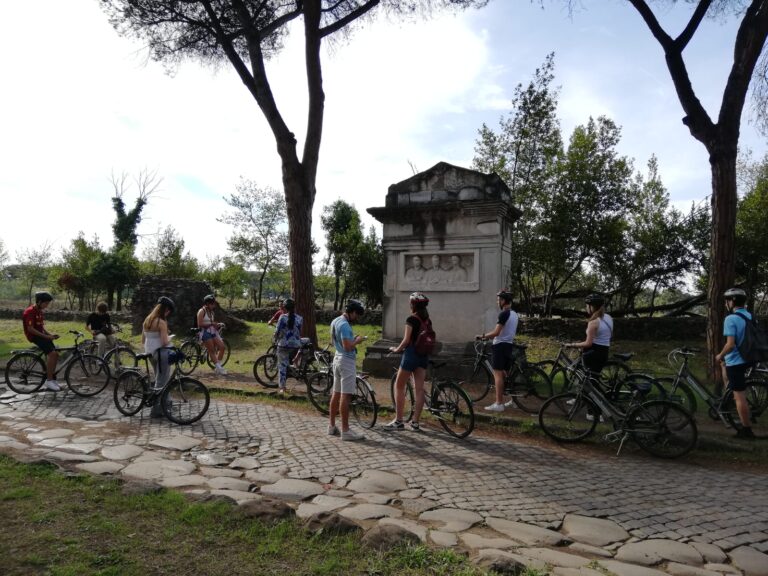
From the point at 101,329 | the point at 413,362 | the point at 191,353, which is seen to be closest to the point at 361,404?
the point at 413,362

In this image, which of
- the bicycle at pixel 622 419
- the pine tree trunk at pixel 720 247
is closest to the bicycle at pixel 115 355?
the bicycle at pixel 622 419

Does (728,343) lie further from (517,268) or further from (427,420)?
(517,268)

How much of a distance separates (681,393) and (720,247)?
2.55 metres

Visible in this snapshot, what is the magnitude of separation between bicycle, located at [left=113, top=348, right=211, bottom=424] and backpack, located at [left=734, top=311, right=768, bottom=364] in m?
6.90

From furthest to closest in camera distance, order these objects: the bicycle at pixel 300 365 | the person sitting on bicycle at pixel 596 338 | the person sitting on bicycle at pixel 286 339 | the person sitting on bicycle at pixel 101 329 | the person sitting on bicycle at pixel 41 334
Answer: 1. the person sitting on bicycle at pixel 101 329
2. the bicycle at pixel 300 365
3. the person sitting on bicycle at pixel 286 339
4. the person sitting on bicycle at pixel 41 334
5. the person sitting on bicycle at pixel 596 338

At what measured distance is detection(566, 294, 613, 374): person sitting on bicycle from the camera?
718 centimetres

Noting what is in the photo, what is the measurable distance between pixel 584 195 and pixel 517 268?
150 inches

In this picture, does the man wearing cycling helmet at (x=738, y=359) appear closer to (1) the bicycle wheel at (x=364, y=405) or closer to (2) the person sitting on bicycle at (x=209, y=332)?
(1) the bicycle wheel at (x=364, y=405)

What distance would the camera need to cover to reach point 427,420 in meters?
7.38

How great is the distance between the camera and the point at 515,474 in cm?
523

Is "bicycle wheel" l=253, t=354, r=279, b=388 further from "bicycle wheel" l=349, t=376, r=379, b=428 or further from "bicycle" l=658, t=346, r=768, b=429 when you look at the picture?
"bicycle" l=658, t=346, r=768, b=429

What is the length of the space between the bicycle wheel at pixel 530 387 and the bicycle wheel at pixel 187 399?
4.51 meters

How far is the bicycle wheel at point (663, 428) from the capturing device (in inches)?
233

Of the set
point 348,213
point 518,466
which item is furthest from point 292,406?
point 348,213
